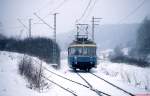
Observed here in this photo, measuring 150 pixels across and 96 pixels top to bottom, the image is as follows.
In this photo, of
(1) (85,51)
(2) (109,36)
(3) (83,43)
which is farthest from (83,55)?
(2) (109,36)

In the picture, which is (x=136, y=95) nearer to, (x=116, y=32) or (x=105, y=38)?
(x=116, y=32)

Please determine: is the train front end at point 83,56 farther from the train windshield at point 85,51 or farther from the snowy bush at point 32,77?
the snowy bush at point 32,77

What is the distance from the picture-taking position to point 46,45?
40.3m

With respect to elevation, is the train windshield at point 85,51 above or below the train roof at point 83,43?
Result: below

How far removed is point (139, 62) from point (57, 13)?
47.9 feet

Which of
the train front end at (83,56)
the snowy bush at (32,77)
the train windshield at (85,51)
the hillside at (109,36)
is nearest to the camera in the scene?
the snowy bush at (32,77)

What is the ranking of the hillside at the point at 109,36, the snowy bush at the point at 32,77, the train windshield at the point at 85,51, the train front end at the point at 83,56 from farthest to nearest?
the hillside at the point at 109,36
the train windshield at the point at 85,51
the train front end at the point at 83,56
the snowy bush at the point at 32,77

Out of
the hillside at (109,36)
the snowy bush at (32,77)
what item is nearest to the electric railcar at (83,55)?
the snowy bush at (32,77)

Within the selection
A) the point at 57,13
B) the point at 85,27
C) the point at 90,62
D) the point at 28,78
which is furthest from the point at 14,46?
the point at 28,78

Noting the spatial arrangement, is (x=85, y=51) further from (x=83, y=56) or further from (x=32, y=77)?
(x=32, y=77)

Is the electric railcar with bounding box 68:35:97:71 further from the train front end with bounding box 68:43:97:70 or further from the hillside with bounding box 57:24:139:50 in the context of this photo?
the hillside with bounding box 57:24:139:50

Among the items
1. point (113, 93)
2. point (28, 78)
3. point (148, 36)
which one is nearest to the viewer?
point (113, 93)

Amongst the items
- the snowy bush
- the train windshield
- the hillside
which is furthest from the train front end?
the hillside

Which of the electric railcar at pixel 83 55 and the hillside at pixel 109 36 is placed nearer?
the electric railcar at pixel 83 55
